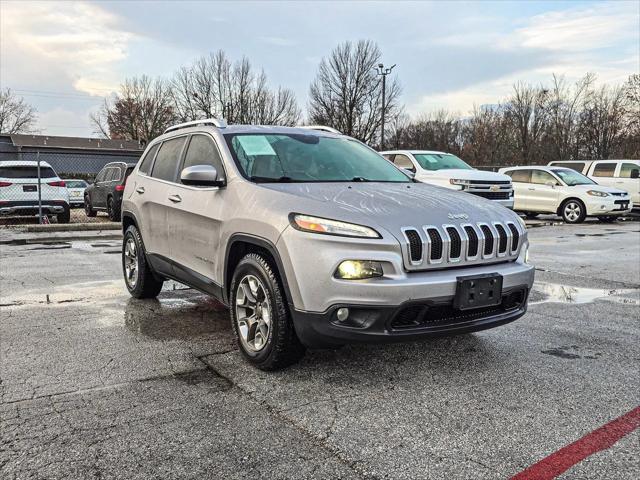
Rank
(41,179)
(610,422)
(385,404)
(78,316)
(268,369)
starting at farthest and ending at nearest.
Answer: (41,179) < (78,316) < (268,369) < (385,404) < (610,422)

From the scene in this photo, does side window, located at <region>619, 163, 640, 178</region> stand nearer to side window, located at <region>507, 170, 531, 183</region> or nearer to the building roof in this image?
side window, located at <region>507, 170, 531, 183</region>

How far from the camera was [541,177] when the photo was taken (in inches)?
692

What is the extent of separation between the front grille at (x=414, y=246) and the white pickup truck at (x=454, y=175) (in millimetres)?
9565

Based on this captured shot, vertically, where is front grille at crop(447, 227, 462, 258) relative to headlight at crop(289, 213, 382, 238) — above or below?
below

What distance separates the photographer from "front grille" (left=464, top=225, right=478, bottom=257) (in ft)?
11.3

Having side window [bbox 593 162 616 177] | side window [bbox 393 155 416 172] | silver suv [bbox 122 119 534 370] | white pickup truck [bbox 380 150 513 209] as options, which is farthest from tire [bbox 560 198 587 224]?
silver suv [bbox 122 119 534 370]

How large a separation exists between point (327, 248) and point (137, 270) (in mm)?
3239

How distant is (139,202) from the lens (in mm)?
5648

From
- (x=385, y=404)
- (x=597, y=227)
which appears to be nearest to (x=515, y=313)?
(x=385, y=404)

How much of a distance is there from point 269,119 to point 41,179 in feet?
106

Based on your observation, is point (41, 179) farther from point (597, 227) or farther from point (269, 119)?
point (269, 119)

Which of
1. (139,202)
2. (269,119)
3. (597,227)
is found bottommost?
(597,227)

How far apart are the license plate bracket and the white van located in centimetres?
1817

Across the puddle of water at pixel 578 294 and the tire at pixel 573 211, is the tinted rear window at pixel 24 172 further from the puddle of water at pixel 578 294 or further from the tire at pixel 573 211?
the tire at pixel 573 211
